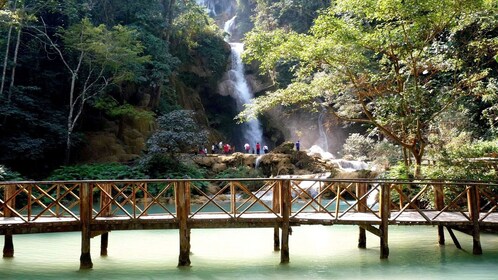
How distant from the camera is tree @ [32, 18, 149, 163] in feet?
88.4

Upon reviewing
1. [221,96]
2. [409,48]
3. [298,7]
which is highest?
[298,7]

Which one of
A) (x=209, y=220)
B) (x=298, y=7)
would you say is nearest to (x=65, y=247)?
(x=209, y=220)

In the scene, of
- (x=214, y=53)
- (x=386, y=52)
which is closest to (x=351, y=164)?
(x=386, y=52)

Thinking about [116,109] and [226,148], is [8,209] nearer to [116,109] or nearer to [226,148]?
[116,109]

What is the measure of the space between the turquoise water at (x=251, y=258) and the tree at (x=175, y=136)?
11.0 m

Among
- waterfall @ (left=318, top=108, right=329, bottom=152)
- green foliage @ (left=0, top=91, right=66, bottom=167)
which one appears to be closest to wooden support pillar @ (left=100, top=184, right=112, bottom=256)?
green foliage @ (left=0, top=91, right=66, bottom=167)

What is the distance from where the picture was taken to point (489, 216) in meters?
12.8

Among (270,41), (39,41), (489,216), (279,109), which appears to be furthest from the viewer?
(279,109)

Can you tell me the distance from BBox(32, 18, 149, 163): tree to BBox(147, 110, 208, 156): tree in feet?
11.8

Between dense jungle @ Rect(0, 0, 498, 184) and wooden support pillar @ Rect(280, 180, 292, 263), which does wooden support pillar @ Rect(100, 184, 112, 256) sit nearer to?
wooden support pillar @ Rect(280, 180, 292, 263)

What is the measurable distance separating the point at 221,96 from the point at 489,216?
100 feet

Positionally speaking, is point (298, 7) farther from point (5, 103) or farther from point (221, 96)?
point (5, 103)

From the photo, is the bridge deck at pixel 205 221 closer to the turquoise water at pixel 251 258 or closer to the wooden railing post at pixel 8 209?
the wooden railing post at pixel 8 209

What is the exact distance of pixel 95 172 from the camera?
1030 inches
